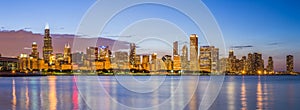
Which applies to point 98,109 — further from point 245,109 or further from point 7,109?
point 245,109

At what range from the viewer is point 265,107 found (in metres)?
28.7

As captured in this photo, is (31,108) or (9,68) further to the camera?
(9,68)

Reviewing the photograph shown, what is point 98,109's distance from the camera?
26.3 metres

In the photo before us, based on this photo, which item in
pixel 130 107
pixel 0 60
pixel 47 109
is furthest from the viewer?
pixel 0 60

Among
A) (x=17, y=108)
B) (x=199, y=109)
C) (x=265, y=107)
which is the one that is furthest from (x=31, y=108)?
(x=265, y=107)

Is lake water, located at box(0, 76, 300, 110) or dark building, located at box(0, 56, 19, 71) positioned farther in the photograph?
dark building, located at box(0, 56, 19, 71)

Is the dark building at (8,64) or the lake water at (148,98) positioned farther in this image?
the dark building at (8,64)

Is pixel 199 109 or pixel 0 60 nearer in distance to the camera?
pixel 199 109

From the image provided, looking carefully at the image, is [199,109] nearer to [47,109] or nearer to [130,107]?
[130,107]

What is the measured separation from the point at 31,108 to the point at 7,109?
1.59 meters

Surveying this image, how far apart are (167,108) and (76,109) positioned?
5844 mm

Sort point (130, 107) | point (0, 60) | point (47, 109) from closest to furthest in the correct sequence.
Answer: point (47, 109) → point (130, 107) → point (0, 60)

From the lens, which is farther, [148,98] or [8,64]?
[8,64]

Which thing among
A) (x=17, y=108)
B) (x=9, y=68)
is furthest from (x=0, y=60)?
(x=17, y=108)
